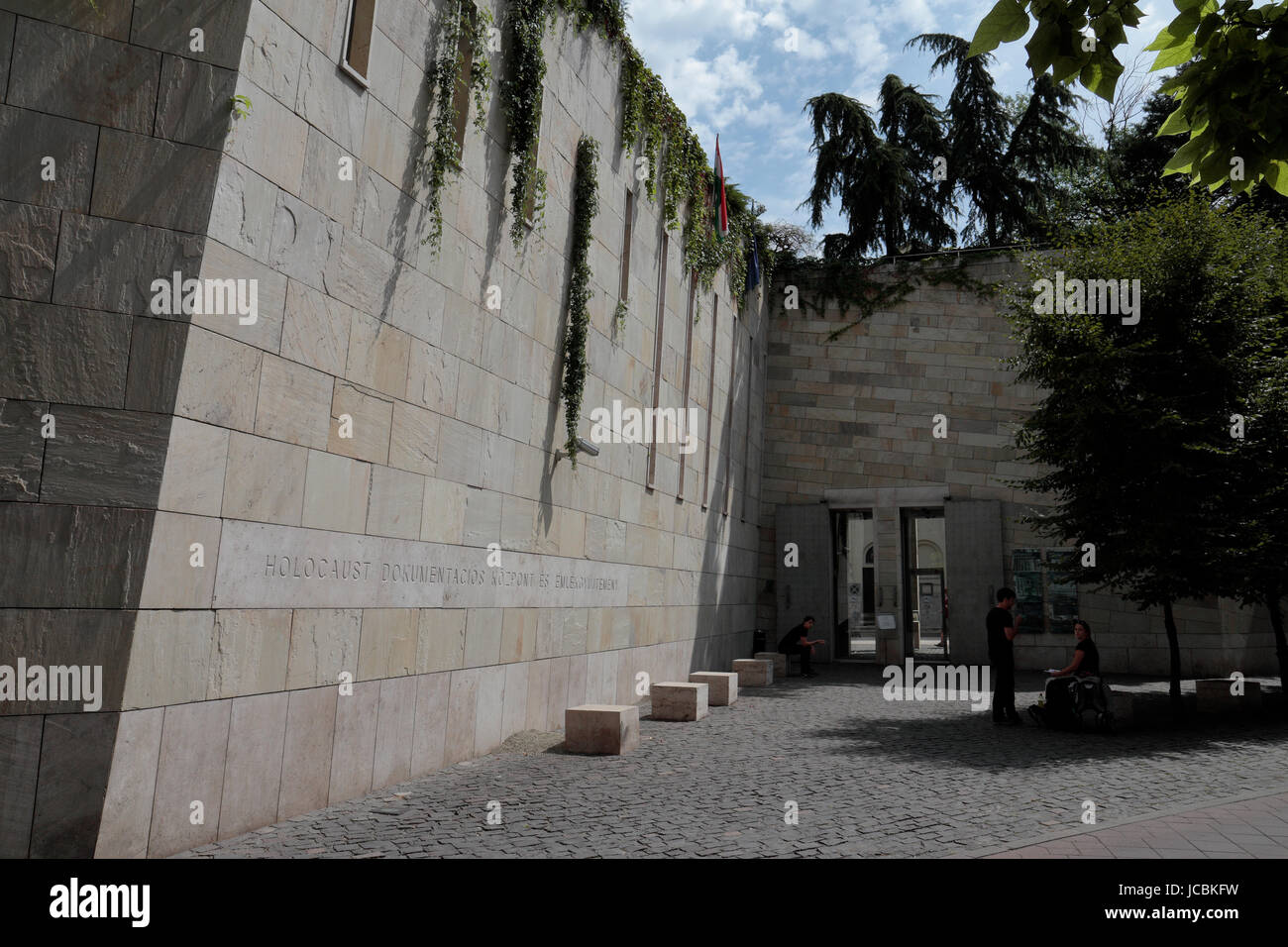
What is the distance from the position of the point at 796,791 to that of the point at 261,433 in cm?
504

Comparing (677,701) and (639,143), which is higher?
(639,143)

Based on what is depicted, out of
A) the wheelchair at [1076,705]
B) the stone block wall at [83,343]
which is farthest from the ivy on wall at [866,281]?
the stone block wall at [83,343]

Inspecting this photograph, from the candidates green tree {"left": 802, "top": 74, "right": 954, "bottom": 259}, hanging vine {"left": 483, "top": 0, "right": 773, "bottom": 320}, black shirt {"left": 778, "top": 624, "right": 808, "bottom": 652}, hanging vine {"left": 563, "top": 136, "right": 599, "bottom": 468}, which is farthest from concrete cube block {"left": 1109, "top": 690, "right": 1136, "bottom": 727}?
green tree {"left": 802, "top": 74, "right": 954, "bottom": 259}

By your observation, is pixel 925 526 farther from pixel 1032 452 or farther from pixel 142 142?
pixel 142 142

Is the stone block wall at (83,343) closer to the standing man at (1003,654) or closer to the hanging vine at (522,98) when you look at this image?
the hanging vine at (522,98)

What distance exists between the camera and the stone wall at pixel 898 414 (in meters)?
21.2

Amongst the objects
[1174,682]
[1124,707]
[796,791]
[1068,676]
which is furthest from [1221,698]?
[796,791]

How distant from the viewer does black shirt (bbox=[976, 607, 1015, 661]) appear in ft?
38.9

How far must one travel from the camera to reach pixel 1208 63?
379 centimetres

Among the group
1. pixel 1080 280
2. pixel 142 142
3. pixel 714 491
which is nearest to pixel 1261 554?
pixel 1080 280

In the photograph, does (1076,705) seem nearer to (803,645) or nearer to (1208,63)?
(803,645)

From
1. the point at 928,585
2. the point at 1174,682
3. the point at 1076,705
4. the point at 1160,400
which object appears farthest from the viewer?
the point at 928,585

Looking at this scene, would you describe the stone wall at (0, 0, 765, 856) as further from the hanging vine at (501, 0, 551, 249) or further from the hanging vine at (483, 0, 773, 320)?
the hanging vine at (483, 0, 773, 320)

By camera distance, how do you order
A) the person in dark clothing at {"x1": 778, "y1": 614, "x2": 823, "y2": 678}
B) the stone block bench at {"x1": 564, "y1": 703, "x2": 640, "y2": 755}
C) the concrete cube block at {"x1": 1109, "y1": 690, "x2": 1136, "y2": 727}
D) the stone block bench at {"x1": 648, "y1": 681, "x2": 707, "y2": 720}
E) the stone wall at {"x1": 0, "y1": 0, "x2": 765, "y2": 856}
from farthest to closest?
the person in dark clothing at {"x1": 778, "y1": 614, "x2": 823, "y2": 678} → the concrete cube block at {"x1": 1109, "y1": 690, "x2": 1136, "y2": 727} → the stone block bench at {"x1": 648, "y1": 681, "x2": 707, "y2": 720} → the stone block bench at {"x1": 564, "y1": 703, "x2": 640, "y2": 755} → the stone wall at {"x1": 0, "y1": 0, "x2": 765, "y2": 856}
